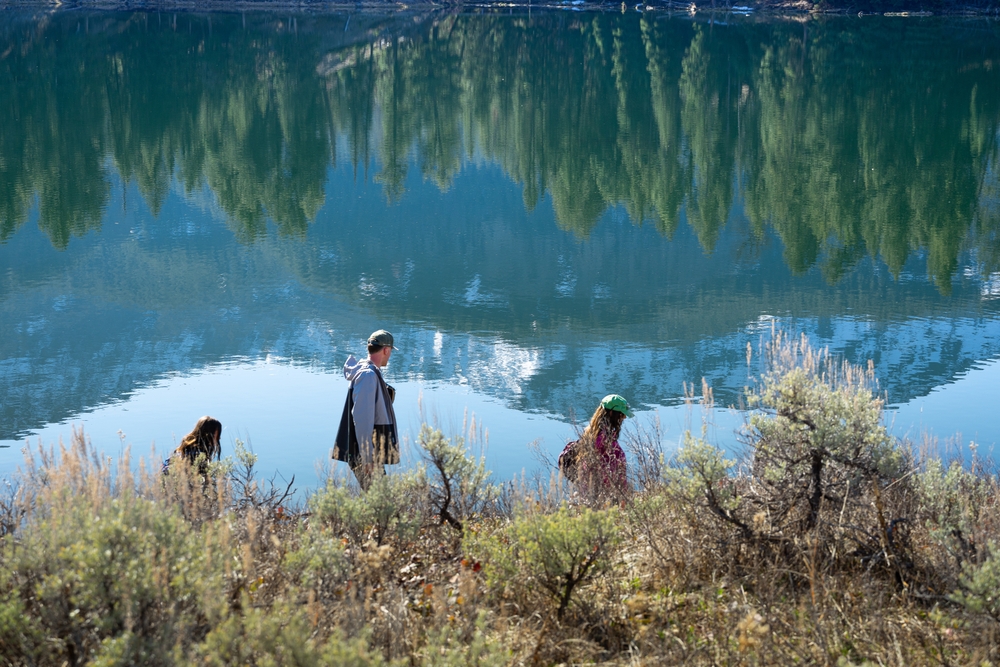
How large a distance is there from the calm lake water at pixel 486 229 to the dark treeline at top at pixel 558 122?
20 centimetres

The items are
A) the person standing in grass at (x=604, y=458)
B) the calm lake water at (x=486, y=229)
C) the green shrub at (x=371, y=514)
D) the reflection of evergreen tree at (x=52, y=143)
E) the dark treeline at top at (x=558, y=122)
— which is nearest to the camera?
the green shrub at (x=371, y=514)

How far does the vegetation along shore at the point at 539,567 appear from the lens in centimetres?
429

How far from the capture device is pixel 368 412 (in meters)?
8.21

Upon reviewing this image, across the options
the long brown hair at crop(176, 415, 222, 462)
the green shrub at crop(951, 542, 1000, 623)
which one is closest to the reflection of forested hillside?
the long brown hair at crop(176, 415, 222, 462)

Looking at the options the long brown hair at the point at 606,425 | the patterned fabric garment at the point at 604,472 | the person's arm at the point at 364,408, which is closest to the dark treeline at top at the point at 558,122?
the long brown hair at the point at 606,425

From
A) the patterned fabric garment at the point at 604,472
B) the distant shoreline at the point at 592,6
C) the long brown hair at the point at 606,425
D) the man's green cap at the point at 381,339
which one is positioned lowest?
the patterned fabric garment at the point at 604,472

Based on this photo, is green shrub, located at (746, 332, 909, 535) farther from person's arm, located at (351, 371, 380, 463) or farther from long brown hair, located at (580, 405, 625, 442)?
person's arm, located at (351, 371, 380, 463)

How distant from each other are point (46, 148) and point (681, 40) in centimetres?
4282

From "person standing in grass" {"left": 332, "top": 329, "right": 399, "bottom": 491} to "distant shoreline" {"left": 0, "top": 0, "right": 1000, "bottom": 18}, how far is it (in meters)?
78.1

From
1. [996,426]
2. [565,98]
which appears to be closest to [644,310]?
[996,426]

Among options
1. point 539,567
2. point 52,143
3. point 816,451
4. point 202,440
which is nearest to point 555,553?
point 539,567

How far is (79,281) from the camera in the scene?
27.2 metres

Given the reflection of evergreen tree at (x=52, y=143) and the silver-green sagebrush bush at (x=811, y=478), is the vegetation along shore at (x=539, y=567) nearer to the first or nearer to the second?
the silver-green sagebrush bush at (x=811, y=478)

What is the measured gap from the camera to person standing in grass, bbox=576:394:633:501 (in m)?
7.67
